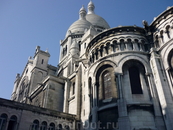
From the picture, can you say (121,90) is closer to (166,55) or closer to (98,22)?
(166,55)

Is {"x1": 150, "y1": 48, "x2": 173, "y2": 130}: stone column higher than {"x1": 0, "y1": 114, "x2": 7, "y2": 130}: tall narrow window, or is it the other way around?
{"x1": 150, "y1": 48, "x2": 173, "y2": 130}: stone column

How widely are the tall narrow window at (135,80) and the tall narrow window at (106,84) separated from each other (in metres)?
2.50

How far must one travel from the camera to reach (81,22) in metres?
58.1

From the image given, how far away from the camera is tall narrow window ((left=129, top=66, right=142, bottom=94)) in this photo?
1989 cm

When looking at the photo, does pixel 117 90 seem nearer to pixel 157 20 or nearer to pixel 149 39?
pixel 149 39

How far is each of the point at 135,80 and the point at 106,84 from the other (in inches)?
132

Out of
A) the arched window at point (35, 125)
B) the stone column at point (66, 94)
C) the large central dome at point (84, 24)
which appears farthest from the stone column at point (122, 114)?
the large central dome at point (84, 24)

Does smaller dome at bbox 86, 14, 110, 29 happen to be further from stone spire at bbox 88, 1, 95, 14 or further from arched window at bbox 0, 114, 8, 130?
arched window at bbox 0, 114, 8, 130

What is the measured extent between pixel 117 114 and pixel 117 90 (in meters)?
2.58

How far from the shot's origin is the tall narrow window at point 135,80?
783 inches

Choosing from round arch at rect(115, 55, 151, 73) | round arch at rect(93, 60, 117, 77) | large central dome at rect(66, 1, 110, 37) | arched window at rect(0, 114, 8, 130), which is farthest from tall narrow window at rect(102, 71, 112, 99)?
large central dome at rect(66, 1, 110, 37)

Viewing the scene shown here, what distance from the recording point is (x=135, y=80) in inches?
808

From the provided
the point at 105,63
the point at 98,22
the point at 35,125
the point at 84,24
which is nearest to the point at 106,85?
the point at 105,63

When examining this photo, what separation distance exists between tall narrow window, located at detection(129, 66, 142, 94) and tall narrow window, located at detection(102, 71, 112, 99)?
2502 mm
